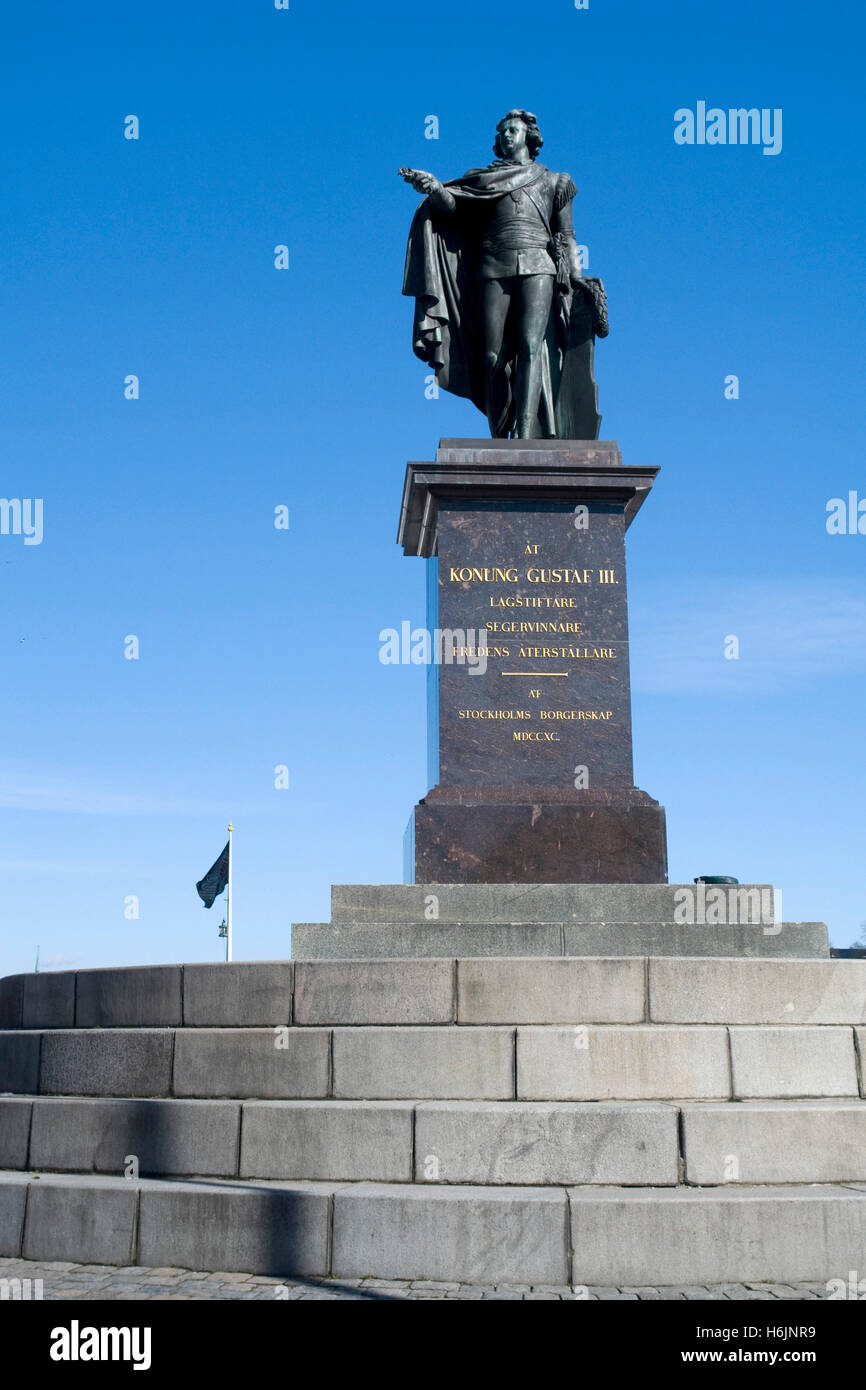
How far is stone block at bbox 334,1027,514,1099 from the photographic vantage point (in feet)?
27.7

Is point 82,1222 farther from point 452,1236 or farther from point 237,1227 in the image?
point 452,1236

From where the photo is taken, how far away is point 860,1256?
7254mm

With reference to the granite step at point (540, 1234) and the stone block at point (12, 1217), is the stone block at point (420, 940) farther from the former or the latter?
the stone block at point (12, 1217)

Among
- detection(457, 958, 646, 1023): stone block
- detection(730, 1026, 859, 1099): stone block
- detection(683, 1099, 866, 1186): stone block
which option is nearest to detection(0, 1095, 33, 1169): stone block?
detection(457, 958, 646, 1023): stone block

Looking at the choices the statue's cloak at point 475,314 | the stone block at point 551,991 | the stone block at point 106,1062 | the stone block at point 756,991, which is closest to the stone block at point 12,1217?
the stone block at point 106,1062

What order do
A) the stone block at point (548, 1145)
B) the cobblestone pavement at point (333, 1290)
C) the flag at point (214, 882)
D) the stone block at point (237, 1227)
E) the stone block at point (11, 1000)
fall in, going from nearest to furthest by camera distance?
1. the cobblestone pavement at point (333, 1290)
2. the stone block at point (237, 1227)
3. the stone block at point (548, 1145)
4. the stone block at point (11, 1000)
5. the flag at point (214, 882)

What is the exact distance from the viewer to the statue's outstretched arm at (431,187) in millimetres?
13727

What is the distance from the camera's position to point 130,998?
9.61 meters

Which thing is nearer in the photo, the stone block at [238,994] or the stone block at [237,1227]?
the stone block at [237,1227]

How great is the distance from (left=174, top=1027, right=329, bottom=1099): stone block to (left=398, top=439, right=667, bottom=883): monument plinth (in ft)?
10.3

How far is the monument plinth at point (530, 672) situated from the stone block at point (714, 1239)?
4.61 metres

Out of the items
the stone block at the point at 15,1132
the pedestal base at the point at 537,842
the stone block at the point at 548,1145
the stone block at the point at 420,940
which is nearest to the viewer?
the stone block at the point at 548,1145

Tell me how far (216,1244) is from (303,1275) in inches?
23.4

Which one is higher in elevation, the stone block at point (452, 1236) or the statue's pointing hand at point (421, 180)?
the statue's pointing hand at point (421, 180)
